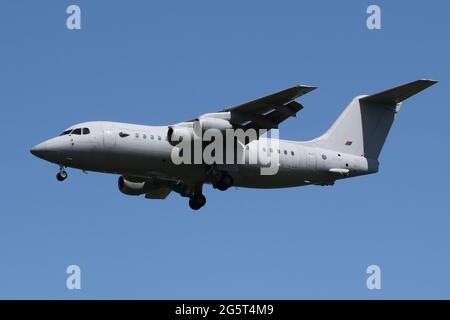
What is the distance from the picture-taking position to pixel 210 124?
28.3 m

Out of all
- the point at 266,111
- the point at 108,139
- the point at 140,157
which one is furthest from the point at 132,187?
the point at 266,111

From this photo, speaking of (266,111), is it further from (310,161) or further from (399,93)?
(399,93)

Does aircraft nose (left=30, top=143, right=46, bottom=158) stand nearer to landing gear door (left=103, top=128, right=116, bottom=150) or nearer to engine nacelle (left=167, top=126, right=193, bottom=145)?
landing gear door (left=103, top=128, right=116, bottom=150)

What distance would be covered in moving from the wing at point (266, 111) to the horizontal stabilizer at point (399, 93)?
3478 mm

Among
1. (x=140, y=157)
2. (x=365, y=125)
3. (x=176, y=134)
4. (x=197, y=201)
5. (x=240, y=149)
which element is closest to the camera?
(x=140, y=157)

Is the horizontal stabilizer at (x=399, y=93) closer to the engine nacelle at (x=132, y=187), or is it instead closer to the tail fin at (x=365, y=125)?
the tail fin at (x=365, y=125)

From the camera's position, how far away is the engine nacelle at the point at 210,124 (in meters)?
28.2

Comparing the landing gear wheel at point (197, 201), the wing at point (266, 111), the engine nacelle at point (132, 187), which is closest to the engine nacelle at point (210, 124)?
the wing at point (266, 111)

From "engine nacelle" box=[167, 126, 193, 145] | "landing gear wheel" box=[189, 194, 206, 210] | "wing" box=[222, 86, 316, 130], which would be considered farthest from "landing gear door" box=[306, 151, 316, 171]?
"engine nacelle" box=[167, 126, 193, 145]

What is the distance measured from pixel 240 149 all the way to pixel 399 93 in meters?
5.13

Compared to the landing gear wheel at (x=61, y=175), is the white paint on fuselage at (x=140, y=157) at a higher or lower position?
higher

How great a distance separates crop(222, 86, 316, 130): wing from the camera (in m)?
27.9

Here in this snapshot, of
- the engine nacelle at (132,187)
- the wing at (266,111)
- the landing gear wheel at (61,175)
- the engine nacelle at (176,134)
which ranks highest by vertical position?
the wing at (266,111)

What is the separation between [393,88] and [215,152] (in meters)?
5.69
